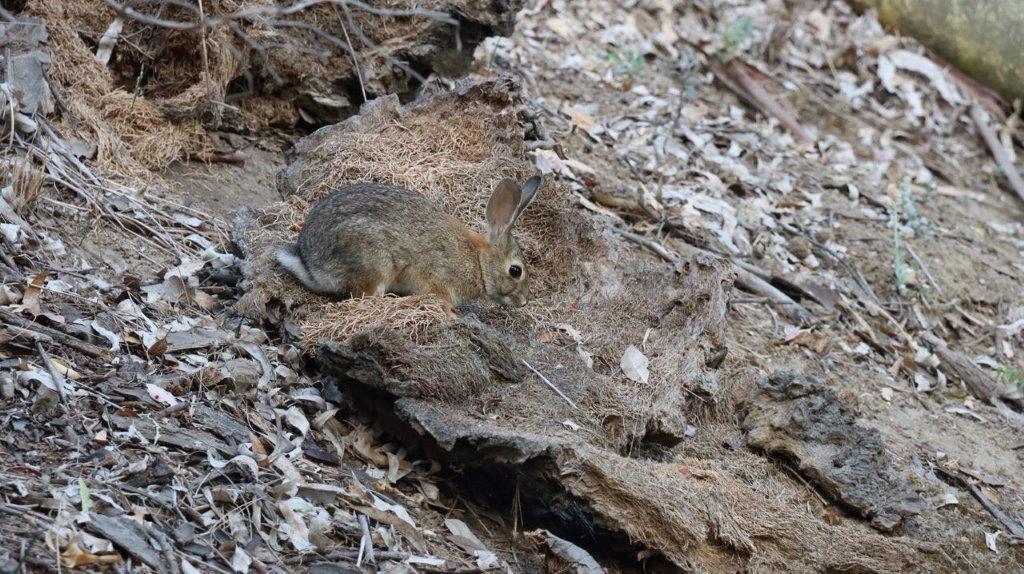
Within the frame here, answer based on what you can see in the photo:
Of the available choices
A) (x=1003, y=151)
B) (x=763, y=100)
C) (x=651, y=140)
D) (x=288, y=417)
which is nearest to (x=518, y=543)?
(x=288, y=417)

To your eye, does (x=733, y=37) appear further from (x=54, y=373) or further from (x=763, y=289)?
(x=54, y=373)

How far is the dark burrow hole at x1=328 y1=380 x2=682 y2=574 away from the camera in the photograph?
468 centimetres

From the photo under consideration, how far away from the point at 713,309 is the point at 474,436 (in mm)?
2168

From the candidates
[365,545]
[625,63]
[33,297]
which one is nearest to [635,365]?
[365,545]

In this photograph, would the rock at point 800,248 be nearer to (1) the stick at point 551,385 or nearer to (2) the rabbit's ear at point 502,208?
(2) the rabbit's ear at point 502,208

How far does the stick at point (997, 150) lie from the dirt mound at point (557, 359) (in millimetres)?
6622

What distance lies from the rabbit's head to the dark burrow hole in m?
1.62

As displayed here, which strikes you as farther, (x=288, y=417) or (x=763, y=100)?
(x=763, y=100)

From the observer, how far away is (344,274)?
5.68 m

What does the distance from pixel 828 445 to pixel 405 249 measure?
2.65 metres

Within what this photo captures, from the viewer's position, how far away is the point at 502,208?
21.0 feet

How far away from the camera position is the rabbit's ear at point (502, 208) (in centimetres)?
627

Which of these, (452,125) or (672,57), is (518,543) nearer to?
(452,125)

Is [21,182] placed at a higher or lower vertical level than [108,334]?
higher
